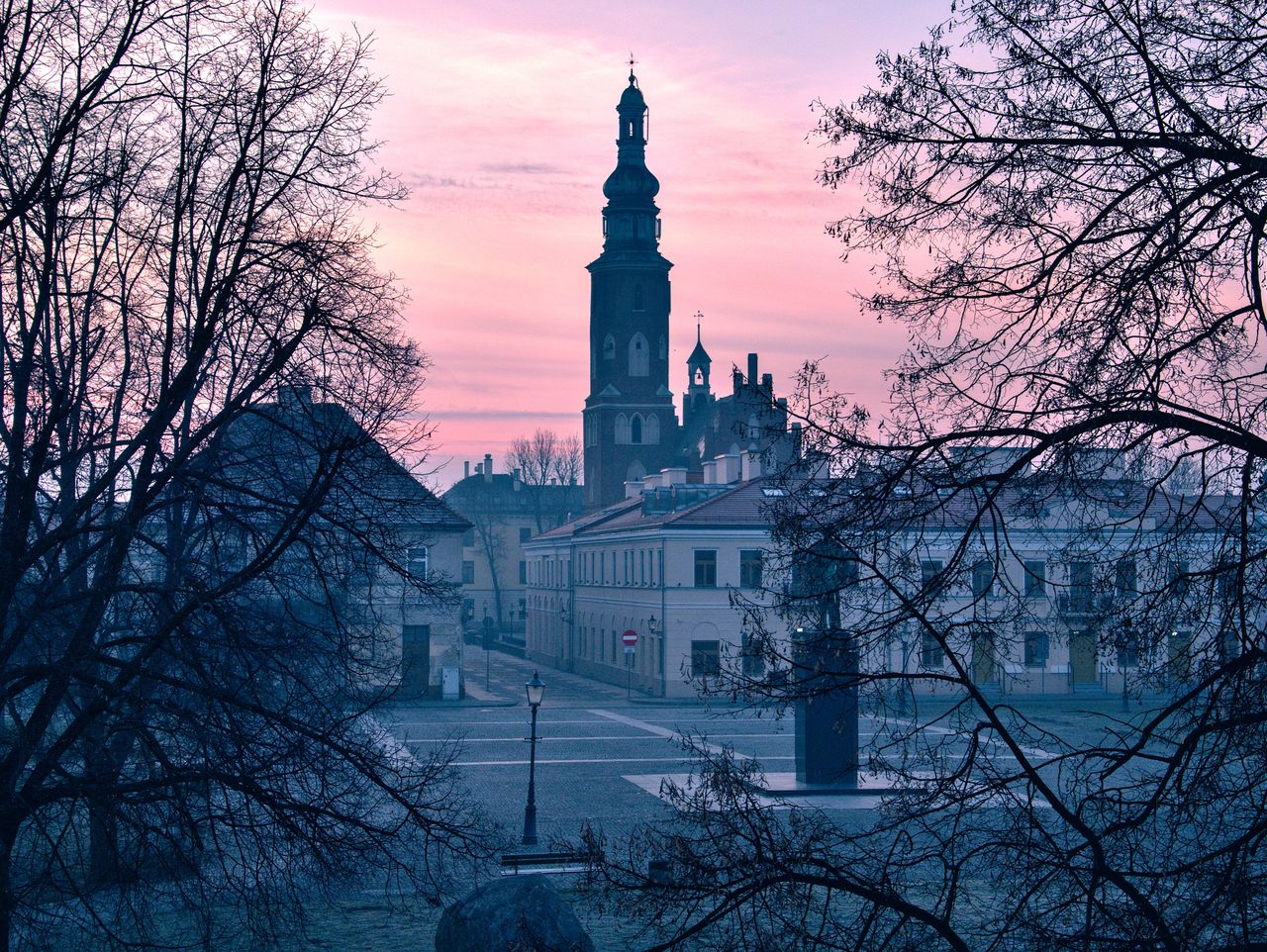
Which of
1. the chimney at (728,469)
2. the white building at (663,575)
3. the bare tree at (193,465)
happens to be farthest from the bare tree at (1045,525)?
the chimney at (728,469)

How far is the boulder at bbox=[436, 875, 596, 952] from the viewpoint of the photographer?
48.6 feet

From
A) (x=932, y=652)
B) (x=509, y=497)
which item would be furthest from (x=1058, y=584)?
(x=509, y=497)

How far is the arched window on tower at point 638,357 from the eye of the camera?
3413 inches

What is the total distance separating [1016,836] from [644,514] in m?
52.9

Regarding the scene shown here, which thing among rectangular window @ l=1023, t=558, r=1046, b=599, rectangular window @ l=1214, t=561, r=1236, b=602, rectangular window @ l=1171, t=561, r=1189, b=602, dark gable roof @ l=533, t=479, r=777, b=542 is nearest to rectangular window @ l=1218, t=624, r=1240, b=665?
rectangular window @ l=1214, t=561, r=1236, b=602

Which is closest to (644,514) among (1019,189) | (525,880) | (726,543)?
(726,543)

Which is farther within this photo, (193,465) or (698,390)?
(698,390)

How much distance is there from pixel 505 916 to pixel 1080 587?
9.17 m

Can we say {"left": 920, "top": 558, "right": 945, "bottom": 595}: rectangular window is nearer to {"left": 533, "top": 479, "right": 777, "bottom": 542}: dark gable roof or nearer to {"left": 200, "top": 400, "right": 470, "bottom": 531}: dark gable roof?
{"left": 200, "top": 400, "right": 470, "bottom": 531}: dark gable roof

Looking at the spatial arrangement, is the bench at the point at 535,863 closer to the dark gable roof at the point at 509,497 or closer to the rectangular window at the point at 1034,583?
the rectangular window at the point at 1034,583

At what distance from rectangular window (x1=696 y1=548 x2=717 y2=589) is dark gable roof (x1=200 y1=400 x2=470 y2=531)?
41.8 meters

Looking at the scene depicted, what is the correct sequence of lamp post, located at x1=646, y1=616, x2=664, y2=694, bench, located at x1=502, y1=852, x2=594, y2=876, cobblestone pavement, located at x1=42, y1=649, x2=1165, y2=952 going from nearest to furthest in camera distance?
1. cobblestone pavement, located at x1=42, y1=649, x2=1165, y2=952
2. bench, located at x1=502, y1=852, x2=594, y2=876
3. lamp post, located at x1=646, y1=616, x2=664, y2=694

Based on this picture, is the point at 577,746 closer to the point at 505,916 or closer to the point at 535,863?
the point at 535,863

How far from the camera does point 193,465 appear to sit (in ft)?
35.5
